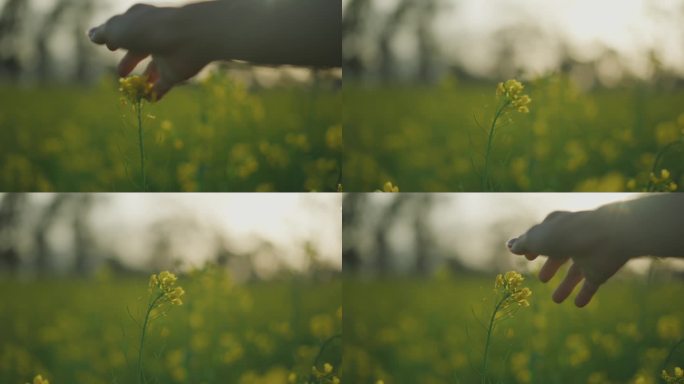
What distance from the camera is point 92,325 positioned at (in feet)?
6.68

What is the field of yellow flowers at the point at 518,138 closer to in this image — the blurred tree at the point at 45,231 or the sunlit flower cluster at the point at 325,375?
the sunlit flower cluster at the point at 325,375

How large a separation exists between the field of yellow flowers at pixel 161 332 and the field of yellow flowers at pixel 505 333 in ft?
0.43

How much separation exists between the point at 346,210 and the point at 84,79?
2.06ft

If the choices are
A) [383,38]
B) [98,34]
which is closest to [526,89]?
[383,38]

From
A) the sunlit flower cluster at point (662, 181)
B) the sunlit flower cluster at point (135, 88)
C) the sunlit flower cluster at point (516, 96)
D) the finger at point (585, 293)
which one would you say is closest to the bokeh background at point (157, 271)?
the sunlit flower cluster at point (135, 88)

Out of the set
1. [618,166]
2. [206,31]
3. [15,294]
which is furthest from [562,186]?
[15,294]

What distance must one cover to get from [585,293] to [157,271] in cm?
92

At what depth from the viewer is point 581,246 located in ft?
6.57

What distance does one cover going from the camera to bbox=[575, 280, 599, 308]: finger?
2.01 meters

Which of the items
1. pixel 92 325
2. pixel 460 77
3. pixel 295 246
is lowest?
pixel 92 325

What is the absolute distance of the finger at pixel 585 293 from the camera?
6.59 feet

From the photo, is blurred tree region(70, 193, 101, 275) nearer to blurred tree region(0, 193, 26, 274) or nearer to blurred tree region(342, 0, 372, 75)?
blurred tree region(0, 193, 26, 274)

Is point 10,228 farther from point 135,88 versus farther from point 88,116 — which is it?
point 135,88

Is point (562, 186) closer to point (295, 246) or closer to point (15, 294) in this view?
point (295, 246)
